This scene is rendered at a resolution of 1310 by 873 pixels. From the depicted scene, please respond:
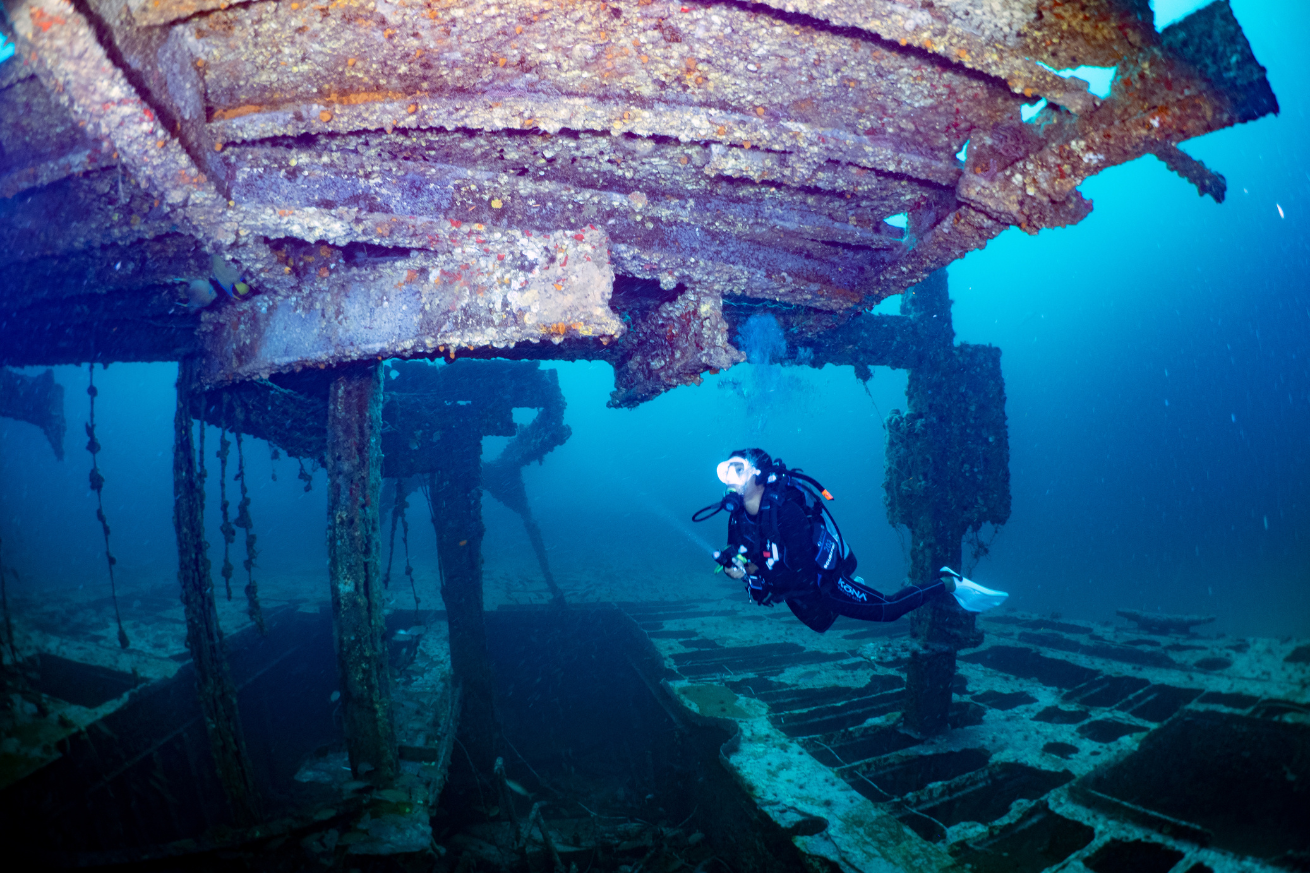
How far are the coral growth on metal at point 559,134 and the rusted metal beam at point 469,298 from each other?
2 centimetres

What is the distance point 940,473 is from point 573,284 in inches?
190

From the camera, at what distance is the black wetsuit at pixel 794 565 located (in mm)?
4020

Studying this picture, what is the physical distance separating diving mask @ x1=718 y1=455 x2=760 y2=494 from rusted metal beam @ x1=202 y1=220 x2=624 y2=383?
1734 mm

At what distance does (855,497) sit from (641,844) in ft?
341

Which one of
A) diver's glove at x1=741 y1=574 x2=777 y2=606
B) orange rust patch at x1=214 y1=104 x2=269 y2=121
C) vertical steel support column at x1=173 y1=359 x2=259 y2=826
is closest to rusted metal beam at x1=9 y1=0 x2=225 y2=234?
orange rust patch at x1=214 y1=104 x2=269 y2=121

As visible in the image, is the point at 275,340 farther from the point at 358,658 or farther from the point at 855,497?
the point at 855,497

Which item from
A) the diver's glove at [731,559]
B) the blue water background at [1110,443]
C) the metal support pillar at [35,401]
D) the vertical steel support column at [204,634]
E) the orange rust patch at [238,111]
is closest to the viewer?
the orange rust patch at [238,111]

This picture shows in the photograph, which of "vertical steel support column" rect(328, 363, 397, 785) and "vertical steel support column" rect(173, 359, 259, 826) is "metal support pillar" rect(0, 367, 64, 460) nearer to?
"vertical steel support column" rect(173, 359, 259, 826)

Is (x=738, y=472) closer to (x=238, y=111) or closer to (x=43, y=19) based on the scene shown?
(x=238, y=111)

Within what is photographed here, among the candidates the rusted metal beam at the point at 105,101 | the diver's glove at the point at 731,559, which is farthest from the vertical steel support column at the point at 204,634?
the diver's glove at the point at 731,559

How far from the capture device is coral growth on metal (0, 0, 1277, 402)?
189 centimetres

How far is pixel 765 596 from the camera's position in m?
4.16

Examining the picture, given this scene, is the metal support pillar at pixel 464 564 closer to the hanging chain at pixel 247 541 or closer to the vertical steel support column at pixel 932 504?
the hanging chain at pixel 247 541

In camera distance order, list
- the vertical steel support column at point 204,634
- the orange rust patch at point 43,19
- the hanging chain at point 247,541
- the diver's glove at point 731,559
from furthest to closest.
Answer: the hanging chain at point 247,541, the diver's glove at point 731,559, the vertical steel support column at point 204,634, the orange rust patch at point 43,19
